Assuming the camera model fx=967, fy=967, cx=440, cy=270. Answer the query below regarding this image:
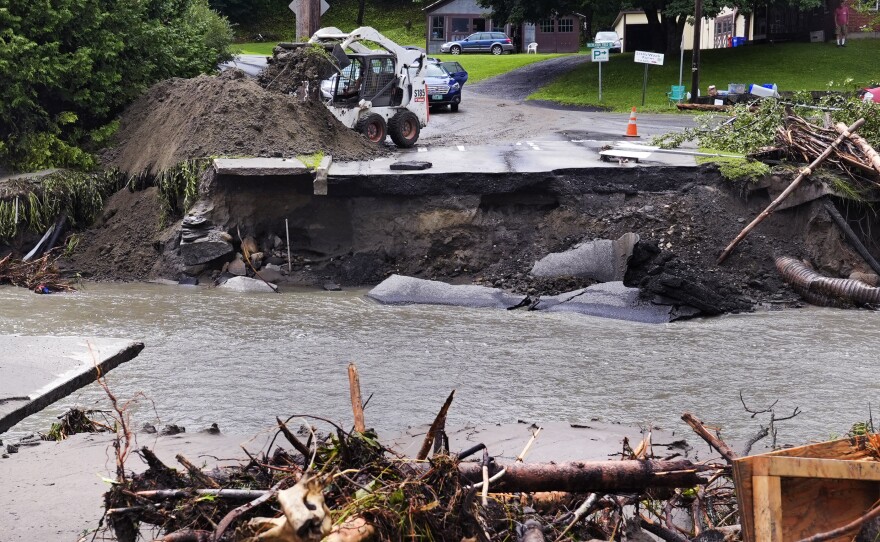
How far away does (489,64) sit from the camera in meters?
47.6

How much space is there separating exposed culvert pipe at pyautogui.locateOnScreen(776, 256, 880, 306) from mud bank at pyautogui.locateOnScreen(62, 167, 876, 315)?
55 cm

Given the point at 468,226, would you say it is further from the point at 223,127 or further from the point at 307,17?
the point at 307,17

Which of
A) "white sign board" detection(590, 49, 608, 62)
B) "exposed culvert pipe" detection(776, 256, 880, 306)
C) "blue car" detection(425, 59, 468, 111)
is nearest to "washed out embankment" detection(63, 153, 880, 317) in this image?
"exposed culvert pipe" detection(776, 256, 880, 306)

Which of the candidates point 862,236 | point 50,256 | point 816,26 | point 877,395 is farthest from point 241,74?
point 816,26

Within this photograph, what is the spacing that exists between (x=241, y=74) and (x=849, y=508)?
636 inches

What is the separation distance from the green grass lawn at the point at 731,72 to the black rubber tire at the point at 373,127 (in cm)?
1398

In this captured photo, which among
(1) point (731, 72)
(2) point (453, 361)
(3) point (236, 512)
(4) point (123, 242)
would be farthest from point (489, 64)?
(3) point (236, 512)

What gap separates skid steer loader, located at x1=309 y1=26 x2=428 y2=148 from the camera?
1972 centimetres

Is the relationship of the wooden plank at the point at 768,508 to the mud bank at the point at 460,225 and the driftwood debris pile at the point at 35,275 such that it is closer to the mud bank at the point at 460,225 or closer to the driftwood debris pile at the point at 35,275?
the mud bank at the point at 460,225

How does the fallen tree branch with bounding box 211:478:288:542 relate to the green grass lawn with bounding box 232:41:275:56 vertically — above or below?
below

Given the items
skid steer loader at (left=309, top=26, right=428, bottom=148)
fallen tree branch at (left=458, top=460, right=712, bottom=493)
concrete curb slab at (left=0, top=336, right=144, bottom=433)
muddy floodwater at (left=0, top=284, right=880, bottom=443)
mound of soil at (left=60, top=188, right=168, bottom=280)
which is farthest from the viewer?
skid steer loader at (left=309, top=26, right=428, bottom=148)

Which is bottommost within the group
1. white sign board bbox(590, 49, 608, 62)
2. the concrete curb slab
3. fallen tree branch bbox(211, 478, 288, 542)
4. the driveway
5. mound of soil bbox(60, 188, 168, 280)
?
mound of soil bbox(60, 188, 168, 280)

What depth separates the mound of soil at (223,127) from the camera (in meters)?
16.8

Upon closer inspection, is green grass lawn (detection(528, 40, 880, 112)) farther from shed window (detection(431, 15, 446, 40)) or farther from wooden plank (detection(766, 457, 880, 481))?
wooden plank (detection(766, 457, 880, 481))
